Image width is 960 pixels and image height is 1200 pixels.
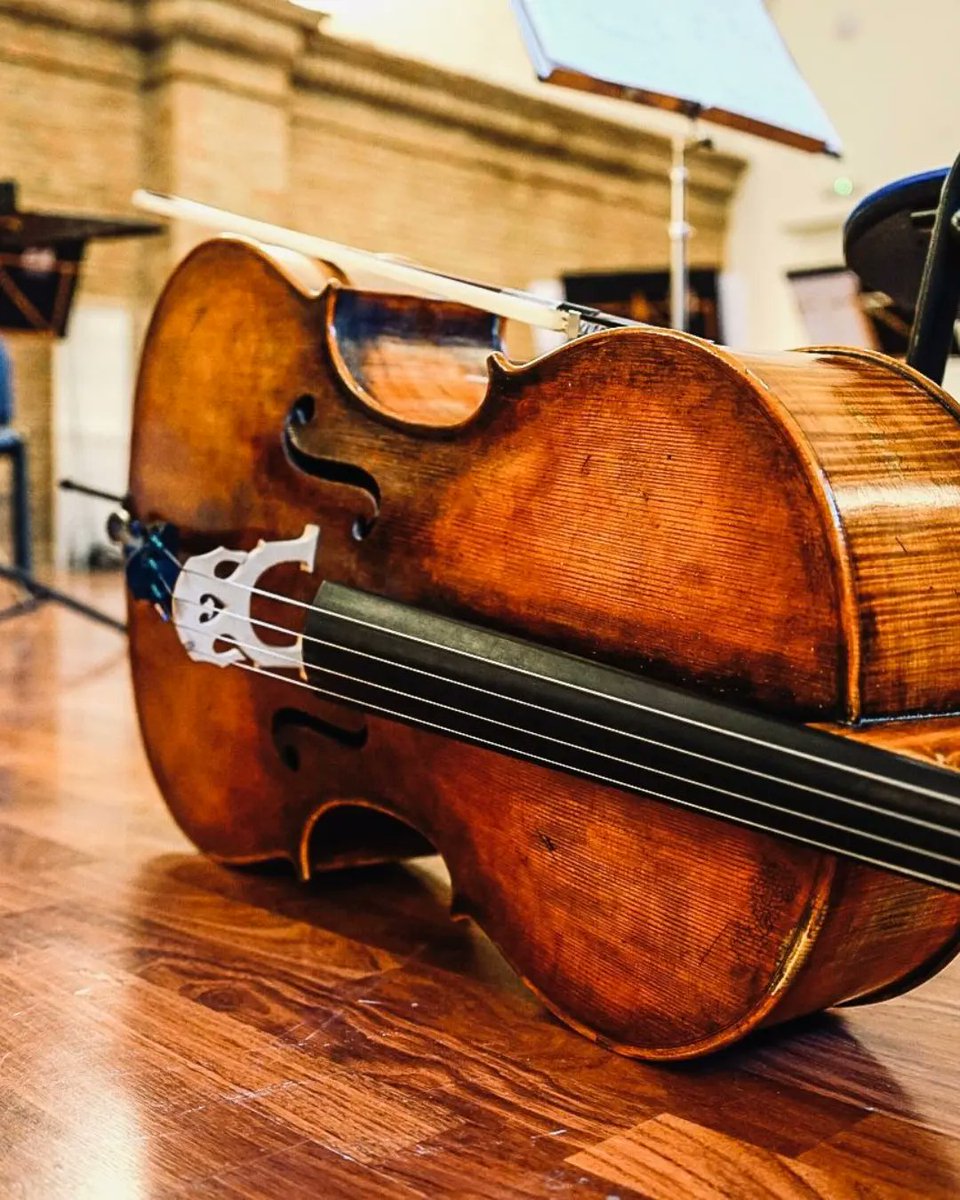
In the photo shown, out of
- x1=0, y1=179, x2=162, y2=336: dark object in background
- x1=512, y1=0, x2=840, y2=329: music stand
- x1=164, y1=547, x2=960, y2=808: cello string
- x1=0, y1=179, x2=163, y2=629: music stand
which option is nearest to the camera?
x1=164, y1=547, x2=960, y2=808: cello string

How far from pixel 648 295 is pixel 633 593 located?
10.6 ft

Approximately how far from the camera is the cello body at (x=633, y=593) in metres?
0.84

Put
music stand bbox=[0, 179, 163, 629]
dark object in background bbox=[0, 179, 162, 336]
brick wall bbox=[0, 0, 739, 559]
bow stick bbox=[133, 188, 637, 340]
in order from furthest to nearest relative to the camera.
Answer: brick wall bbox=[0, 0, 739, 559], dark object in background bbox=[0, 179, 162, 336], music stand bbox=[0, 179, 163, 629], bow stick bbox=[133, 188, 637, 340]

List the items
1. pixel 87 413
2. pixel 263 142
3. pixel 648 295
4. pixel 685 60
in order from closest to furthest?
pixel 685 60, pixel 648 295, pixel 87 413, pixel 263 142

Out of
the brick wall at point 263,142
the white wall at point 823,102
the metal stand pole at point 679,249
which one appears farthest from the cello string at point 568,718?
the white wall at point 823,102

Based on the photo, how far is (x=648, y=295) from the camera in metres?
4.02

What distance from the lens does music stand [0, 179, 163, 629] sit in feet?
11.2

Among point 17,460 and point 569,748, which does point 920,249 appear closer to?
point 569,748

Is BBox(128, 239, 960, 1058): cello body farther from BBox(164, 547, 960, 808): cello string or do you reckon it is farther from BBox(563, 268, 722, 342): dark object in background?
BBox(563, 268, 722, 342): dark object in background

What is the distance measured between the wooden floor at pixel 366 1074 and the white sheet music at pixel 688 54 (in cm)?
116

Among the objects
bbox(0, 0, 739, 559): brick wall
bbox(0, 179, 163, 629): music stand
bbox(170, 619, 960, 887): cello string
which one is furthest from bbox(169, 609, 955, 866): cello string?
bbox(0, 0, 739, 559): brick wall

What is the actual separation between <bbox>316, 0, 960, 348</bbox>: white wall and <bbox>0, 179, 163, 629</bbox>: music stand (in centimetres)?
392

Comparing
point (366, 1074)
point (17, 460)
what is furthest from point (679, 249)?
point (366, 1074)

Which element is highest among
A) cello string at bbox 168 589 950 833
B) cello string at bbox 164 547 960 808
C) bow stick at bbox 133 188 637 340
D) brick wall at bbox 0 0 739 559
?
brick wall at bbox 0 0 739 559
